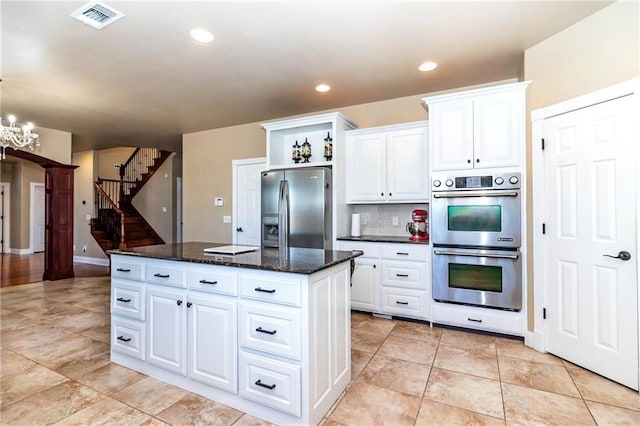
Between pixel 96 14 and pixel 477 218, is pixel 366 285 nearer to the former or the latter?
pixel 477 218

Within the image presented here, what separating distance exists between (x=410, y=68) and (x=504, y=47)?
84 cm

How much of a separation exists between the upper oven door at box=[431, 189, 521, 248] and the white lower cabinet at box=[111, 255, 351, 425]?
157 cm

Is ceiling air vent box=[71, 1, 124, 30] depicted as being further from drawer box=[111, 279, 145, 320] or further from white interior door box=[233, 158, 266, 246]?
white interior door box=[233, 158, 266, 246]

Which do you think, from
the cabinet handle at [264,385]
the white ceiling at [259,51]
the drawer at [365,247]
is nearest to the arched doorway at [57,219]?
the white ceiling at [259,51]

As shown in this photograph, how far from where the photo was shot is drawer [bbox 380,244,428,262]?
349 cm

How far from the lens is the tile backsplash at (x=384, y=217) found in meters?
4.16

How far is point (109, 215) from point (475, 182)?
8024 mm

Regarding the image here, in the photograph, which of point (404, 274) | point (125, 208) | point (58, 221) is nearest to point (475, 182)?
point (404, 274)

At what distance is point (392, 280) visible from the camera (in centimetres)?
364

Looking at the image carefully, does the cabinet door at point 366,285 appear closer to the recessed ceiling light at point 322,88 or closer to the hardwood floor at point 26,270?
the recessed ceiling light at point 322,88

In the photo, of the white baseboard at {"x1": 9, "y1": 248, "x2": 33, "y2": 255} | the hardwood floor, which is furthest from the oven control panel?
the white baseboard at {"x1": 9, "y1": 248, "x2": 33, "y2": 255}

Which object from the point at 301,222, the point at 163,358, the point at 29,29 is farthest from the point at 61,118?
the point at 163,358

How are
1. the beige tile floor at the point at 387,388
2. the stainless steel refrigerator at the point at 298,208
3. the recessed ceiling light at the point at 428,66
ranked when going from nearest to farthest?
1. the beige tile floor at the point at 387,388
2. the recessed ceiling light at the point at 428,66
3. the stainless steel refrigerator at the point at 298,208

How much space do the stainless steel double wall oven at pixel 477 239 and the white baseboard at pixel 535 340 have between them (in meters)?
0.24
